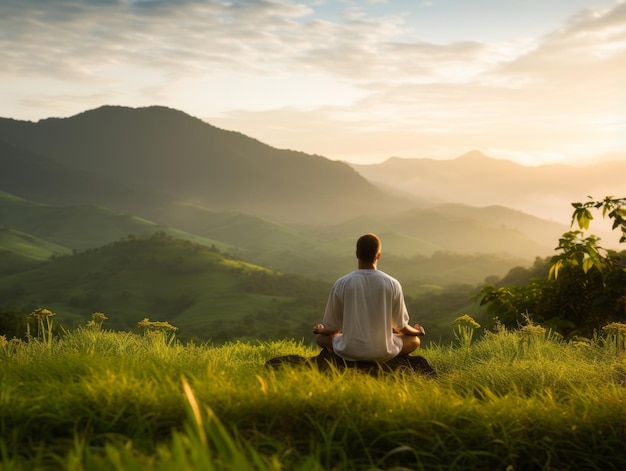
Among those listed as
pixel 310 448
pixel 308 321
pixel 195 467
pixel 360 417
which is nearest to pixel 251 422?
pixel 310 448

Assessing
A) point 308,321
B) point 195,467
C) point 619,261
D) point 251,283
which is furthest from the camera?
point 251,283

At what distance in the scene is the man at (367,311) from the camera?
774 cm

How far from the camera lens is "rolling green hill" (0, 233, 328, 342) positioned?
148 m

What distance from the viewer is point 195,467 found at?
356 cm

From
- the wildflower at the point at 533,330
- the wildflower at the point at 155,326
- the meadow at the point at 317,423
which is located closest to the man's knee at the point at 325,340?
the meadow at the point at 317,423

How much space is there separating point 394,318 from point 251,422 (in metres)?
3.21

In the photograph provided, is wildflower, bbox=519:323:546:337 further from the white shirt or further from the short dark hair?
the short dark hair

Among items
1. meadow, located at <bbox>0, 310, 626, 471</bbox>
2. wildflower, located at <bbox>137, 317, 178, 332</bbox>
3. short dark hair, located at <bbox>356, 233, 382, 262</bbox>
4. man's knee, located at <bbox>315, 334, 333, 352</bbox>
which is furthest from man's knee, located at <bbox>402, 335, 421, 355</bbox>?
wildflower, located at <bbox>137, 317, 178, 332</bbox>

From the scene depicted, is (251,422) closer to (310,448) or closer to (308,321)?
(310,448)

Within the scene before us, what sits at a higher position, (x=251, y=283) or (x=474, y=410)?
(x=474, y=410)

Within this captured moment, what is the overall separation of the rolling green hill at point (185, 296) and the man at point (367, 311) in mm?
124202

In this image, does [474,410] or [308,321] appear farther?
[308,321]

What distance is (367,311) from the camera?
7.81 m

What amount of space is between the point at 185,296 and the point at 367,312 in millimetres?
170733
